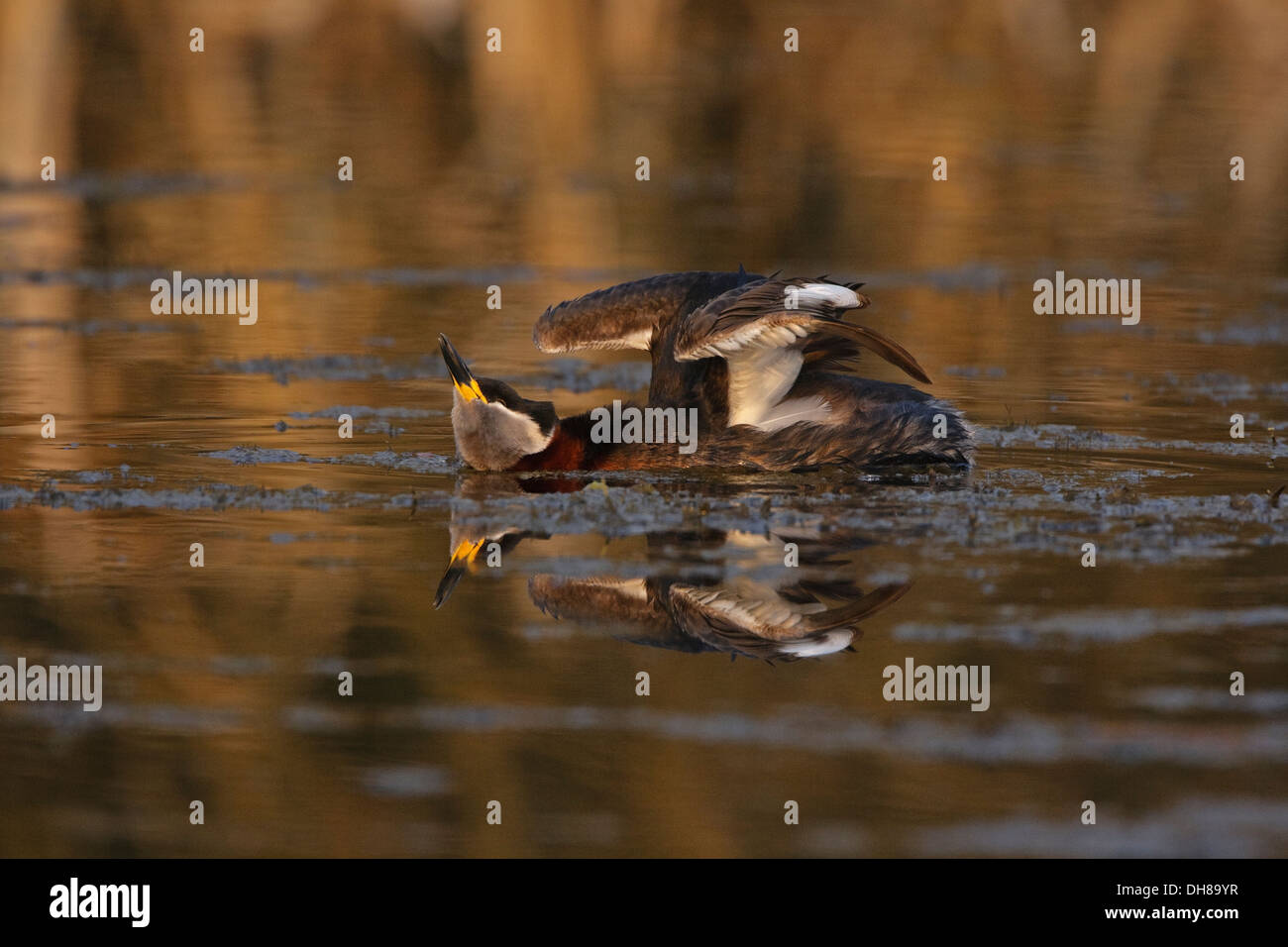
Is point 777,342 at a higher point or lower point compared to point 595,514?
higher

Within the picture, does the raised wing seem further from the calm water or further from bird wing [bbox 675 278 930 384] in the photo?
the calm water

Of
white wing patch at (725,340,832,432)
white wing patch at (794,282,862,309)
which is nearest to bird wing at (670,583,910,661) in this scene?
white wing patch at (794,282,862,309)

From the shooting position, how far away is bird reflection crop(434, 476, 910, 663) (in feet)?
21.8

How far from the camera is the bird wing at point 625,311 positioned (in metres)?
9.36

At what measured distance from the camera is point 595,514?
820 centimetres

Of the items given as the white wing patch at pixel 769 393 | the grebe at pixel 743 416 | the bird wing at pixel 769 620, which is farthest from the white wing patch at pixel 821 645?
the white wing patch at pixel 769 393

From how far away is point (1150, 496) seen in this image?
843 cm

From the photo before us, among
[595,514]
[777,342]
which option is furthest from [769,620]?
[777,342]

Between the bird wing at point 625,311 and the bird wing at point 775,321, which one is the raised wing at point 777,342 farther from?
the bird wing at point 625,311

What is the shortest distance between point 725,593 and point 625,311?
107 inches

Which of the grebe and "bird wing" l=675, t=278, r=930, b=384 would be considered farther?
the grebe

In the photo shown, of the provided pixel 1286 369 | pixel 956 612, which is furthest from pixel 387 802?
pixel 1286 369

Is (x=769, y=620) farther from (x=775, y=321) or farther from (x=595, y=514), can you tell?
(x=775, y=321)

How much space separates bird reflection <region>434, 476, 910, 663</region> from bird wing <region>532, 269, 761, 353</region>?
70.9 inches
